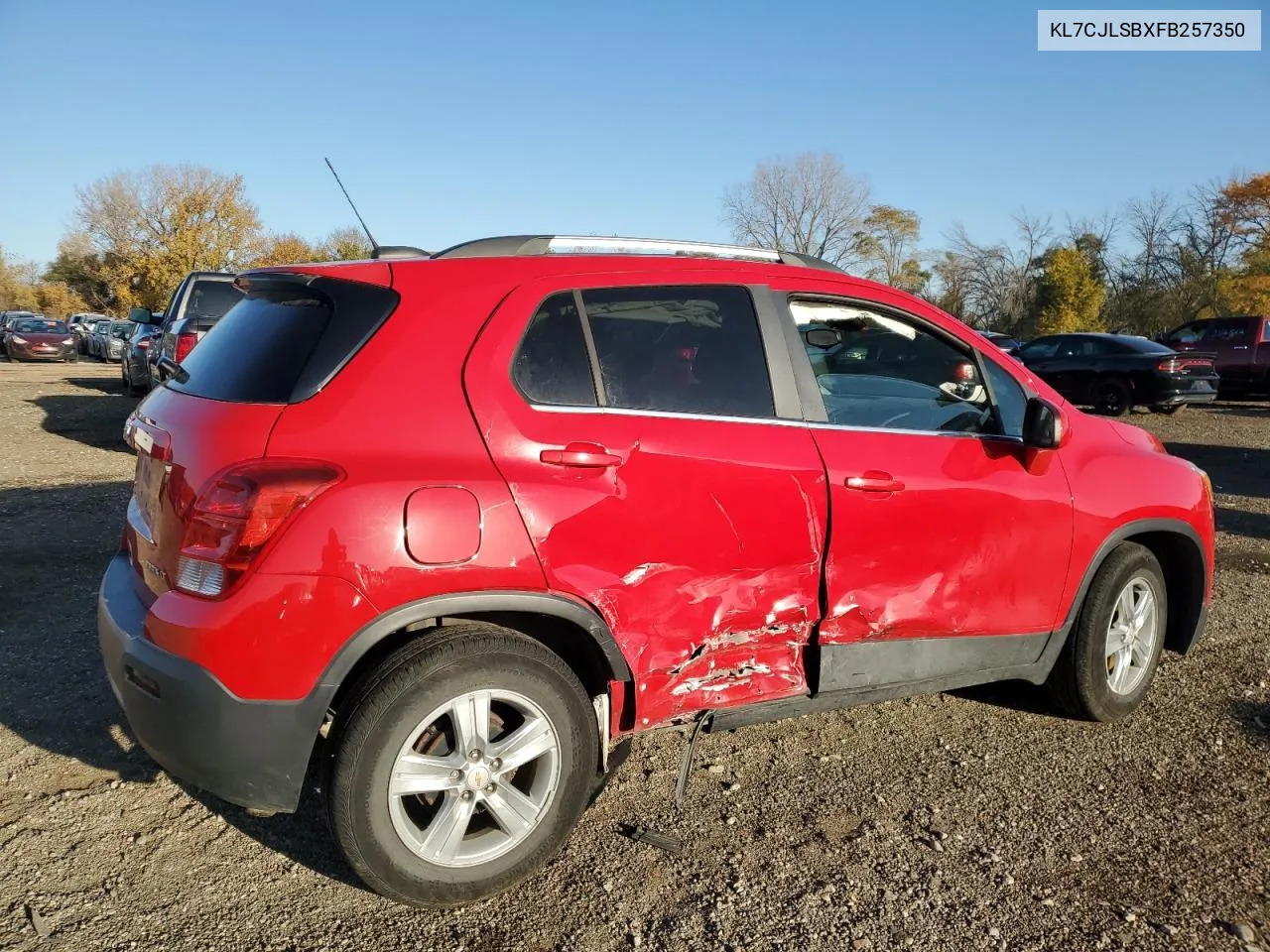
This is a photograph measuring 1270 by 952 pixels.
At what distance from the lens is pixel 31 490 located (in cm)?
833

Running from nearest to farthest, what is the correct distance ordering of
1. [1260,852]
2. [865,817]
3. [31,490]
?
[1260,852] → [865,817] → [31,490]

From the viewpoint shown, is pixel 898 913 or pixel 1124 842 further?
pixel 1124 842

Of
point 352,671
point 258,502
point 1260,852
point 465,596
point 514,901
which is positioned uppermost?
point 258,502

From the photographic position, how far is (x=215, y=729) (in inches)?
97.0

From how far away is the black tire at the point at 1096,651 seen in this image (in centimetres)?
385

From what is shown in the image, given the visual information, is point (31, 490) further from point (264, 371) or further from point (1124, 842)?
point (1124, 842)

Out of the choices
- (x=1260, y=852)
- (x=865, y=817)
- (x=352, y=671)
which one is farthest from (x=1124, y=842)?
(x=352, y=671)

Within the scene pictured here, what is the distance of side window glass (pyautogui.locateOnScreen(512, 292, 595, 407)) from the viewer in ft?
9.14

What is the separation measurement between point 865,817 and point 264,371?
2.46 m

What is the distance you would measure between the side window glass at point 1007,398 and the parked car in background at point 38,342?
38.1 meters

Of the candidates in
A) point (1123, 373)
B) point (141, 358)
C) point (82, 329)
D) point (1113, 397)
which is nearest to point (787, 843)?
point (141, 358)

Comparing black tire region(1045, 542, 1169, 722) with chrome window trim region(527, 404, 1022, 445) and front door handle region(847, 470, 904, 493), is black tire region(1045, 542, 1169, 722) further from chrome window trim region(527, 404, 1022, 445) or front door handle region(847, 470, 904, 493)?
front door handle region(847, 470, 904, 493)

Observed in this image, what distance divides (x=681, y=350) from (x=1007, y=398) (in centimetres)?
148

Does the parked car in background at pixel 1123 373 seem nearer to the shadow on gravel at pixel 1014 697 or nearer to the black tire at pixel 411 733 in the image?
the shadow on gravel at pixel 1014 697
